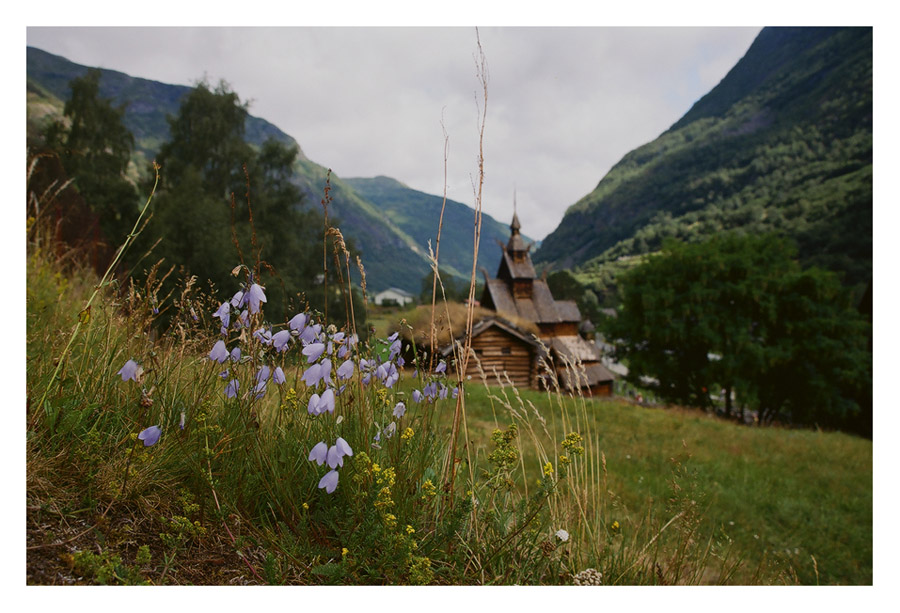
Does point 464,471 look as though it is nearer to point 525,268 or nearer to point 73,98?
point 73,98

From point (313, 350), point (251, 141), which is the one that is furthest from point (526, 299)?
point (313, 350)

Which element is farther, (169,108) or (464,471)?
(169,108)

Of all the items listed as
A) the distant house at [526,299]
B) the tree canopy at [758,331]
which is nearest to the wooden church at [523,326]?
the distant house at [526,299]

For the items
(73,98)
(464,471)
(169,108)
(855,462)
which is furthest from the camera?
(855,462)

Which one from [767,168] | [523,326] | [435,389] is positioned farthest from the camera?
[767,168]

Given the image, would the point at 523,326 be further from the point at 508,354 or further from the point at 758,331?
the point at 758,331
